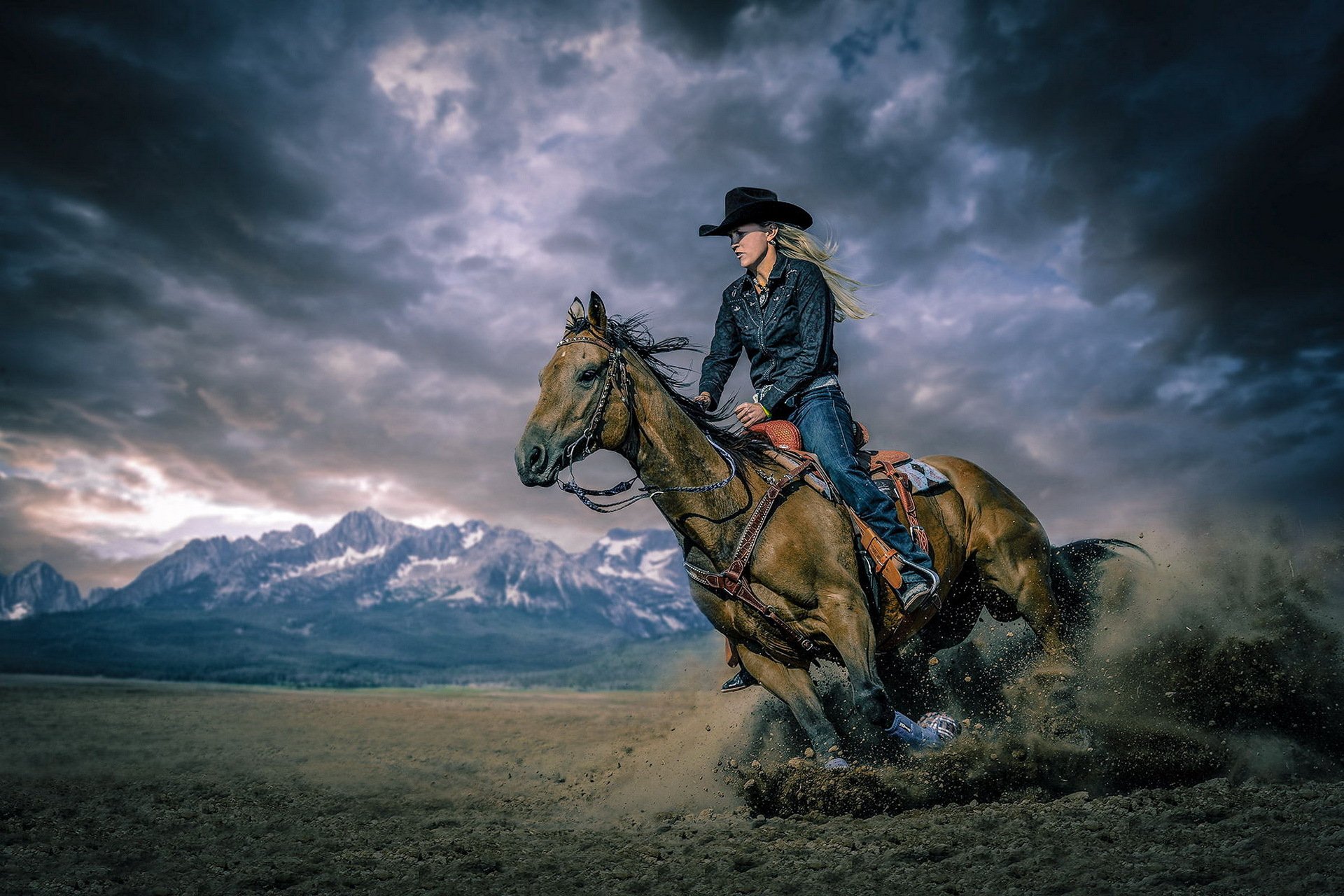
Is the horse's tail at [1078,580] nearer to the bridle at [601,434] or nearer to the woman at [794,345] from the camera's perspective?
the woman at [794,345]

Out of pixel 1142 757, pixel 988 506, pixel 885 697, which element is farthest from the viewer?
pixel 988 506

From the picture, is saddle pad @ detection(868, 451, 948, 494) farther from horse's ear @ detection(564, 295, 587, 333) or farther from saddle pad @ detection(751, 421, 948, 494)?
horse's ear @ detection(564, 295, 587, 333)

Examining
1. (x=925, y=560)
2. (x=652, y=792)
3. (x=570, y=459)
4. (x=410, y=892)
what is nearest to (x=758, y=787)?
(x=925, y=560)

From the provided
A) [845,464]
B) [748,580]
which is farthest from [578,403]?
[845,464]

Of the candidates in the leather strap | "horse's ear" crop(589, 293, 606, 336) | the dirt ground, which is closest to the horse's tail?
the dirt ground

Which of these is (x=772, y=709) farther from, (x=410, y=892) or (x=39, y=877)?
(x=39, y=877)

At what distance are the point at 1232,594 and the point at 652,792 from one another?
7.22 metres

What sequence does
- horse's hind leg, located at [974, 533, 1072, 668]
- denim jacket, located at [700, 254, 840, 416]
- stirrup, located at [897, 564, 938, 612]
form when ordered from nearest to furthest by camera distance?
stirrup, located at [897, 564, 938, 612]
denim jacket, located at [700, 254, 840, 416]
horse's hind leg, located at [974, 533, 1072, 668]

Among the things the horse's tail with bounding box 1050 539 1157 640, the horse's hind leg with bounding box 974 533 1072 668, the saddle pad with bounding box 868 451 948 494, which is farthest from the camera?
the horse's tail with bounding box 1050 539 1157 640

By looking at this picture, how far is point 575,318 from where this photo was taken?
5734mm

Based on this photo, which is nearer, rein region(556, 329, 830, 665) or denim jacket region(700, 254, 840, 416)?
rein region(556, 329, 830, 665)

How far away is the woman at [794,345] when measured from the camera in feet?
19.5

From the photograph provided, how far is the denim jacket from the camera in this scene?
6.25m

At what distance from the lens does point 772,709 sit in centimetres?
1144
